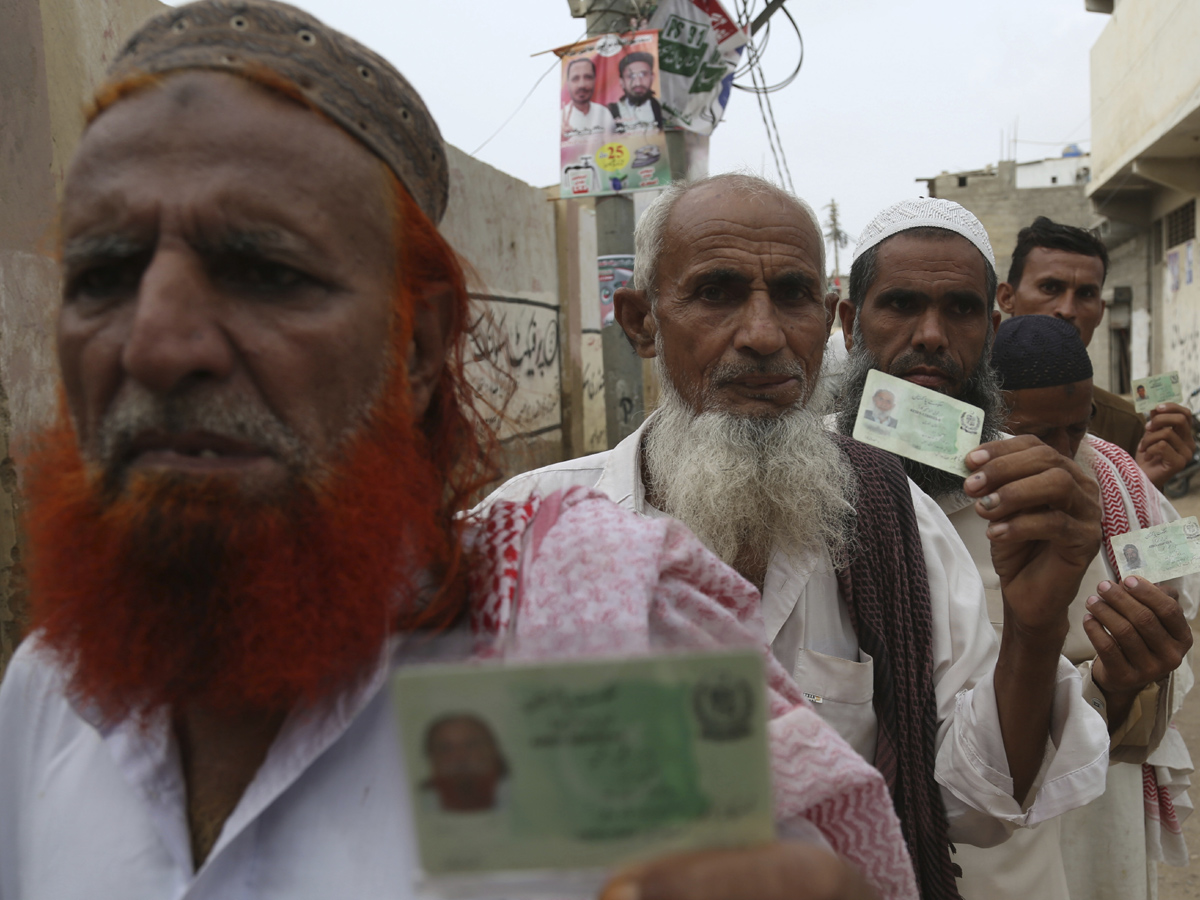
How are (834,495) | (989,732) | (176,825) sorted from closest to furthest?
(176,825), (989,732), (834,495)

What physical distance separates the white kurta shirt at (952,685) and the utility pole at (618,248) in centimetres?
420

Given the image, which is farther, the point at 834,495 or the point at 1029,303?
the point at 1029,303

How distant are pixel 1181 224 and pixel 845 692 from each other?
17.7 m

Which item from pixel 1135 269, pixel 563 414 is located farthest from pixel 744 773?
pixel 1135 269

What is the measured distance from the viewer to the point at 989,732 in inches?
64.4

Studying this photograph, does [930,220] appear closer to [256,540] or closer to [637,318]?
[637,318]

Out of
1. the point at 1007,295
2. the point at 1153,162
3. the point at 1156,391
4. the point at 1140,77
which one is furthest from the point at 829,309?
the point at 1140,77

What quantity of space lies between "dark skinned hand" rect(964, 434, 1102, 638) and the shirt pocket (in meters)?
0.31

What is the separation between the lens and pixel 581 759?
63cm

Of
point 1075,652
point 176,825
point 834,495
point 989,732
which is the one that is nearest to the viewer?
point 176,825

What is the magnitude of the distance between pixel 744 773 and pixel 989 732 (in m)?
1.21

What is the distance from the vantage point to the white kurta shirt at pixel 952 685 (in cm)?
164

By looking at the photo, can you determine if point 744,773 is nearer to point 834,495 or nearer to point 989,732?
point 989,732

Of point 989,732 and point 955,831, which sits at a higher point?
point 989,732
